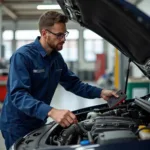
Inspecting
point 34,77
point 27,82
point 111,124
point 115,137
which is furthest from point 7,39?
point 115,137

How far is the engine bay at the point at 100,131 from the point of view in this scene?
164cm

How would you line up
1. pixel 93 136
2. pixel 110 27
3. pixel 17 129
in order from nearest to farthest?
pixel 93 136 → pixel 110 27 → pixel 17 129

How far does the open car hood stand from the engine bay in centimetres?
34

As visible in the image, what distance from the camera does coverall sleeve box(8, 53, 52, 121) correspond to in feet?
6.34

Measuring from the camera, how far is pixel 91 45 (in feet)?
59.6

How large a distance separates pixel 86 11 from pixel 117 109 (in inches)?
35.9

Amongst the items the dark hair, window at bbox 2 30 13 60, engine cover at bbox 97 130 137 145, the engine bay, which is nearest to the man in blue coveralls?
the dark hair

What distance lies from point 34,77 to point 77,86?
55 cm

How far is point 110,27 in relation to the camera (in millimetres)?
1924

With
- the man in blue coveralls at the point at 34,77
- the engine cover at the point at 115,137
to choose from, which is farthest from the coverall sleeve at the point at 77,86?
the engine cover at the point at 115,137

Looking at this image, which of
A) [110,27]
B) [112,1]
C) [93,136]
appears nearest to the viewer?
[112,1]

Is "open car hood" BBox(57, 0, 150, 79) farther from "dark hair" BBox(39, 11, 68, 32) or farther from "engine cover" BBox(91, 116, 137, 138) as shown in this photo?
"engine cover" BBox(91, 116, 137, 138)

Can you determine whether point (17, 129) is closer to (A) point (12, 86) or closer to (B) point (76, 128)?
(A) point (12, 86)

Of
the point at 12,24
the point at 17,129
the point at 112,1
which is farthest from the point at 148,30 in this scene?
the point at 12,24
